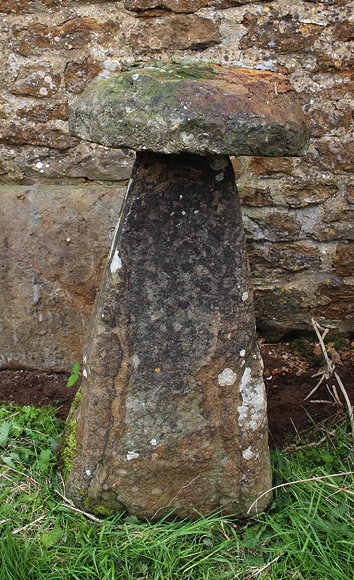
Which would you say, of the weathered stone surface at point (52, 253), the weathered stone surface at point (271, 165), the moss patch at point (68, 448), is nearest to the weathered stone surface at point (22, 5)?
the weathered stone surface at point (52, 253)

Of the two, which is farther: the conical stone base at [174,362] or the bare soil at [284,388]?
the bare soil at [284,388]

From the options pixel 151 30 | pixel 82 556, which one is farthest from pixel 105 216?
pixel 82 556

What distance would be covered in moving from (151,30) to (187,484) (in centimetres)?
183

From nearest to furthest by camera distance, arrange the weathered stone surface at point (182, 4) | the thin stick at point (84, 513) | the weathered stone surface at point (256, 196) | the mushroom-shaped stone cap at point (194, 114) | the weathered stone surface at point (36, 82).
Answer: the mushroom-shaped stone cap at point (194, 114) < the thin stick at point (84, 513) < the weathered stone surface at point (182, 4) < the weathered stone surface at point (36, 82) < the weathered stone surface at point (256, 196)

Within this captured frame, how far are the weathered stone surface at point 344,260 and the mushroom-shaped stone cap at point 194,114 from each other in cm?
121

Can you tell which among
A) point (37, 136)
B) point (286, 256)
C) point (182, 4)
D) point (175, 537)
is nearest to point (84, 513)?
point (175, 537)

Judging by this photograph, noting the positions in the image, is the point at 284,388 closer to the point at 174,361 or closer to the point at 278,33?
the point at 174,361

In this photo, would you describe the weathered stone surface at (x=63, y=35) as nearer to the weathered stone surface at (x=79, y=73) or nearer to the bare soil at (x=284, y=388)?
the weathered stone surface at (x=79, y=73)

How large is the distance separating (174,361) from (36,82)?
57.7 inches

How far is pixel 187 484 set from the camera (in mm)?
2146

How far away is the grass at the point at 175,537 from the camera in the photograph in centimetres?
195

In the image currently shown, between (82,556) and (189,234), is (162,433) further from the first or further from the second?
(189,234)

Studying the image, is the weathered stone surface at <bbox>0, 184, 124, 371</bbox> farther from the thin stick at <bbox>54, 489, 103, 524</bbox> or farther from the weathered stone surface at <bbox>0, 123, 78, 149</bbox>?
the thin stick at <bbox>54, 489, 103, 524</bbox>

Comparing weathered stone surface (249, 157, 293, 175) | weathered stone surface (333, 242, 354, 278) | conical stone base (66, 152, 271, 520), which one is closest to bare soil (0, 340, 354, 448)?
weathered stone surface (333, 242, 354, 278)
